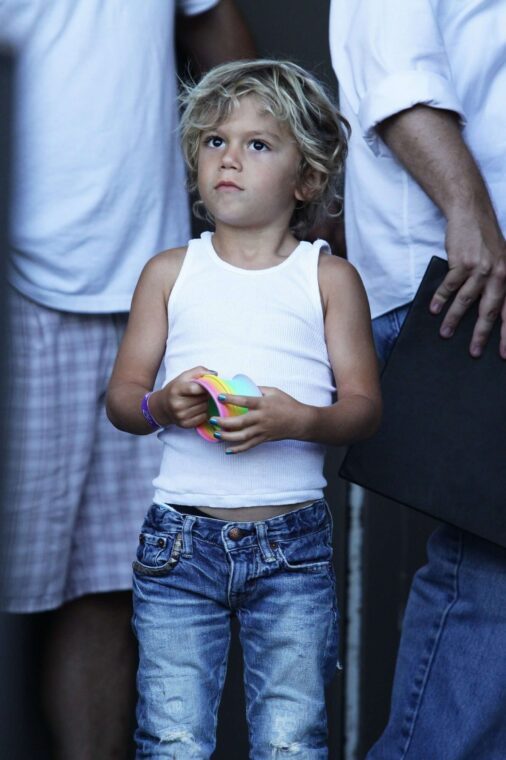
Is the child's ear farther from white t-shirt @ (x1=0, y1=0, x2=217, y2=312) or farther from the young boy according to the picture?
white t-shirt @ (x1=0, y1=0, x2=217, y2=312)

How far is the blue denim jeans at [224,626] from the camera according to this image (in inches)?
77.1

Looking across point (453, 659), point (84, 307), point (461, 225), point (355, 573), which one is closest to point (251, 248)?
point (461, 225)

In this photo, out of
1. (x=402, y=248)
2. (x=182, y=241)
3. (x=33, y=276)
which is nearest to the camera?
(x=402, y=248)

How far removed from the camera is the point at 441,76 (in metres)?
2.12

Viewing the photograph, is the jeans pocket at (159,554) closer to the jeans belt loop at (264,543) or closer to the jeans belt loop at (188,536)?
the jeans belt loop at (188,536)

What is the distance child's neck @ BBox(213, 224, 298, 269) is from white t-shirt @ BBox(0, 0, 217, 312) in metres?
0.38

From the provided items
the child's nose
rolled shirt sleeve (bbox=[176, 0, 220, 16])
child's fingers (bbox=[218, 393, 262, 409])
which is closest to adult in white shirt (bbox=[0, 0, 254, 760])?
Result: rolled shirt sleeve (bbox=[176, 0, 220, 16])

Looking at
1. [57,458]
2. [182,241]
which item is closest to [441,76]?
[182,241]

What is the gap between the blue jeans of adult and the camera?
2.21m

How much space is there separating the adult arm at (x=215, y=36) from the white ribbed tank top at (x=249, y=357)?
0.88 metres

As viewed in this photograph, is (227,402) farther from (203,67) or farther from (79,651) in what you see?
(203,67)

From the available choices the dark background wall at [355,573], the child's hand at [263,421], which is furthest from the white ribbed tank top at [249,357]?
the dark background wall at [355,573]

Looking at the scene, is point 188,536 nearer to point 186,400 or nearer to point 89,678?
point 186,400

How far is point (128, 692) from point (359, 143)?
120cm
